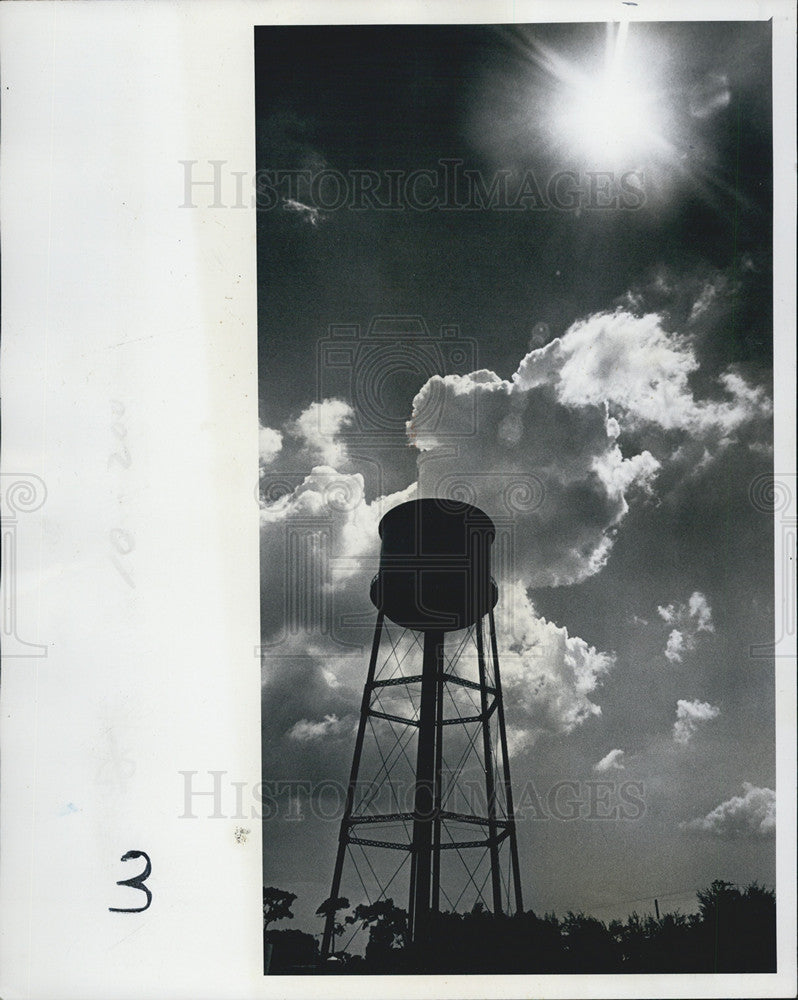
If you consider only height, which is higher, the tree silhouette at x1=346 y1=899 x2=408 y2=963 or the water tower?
the water tower

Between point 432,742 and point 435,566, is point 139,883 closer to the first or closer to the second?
point 432,742

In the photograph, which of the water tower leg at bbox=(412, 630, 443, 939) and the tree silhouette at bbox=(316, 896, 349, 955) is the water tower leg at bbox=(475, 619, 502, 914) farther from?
the tree silhouette at bbox=(316, 896, 349, 955)

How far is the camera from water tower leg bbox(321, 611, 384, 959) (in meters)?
3.77

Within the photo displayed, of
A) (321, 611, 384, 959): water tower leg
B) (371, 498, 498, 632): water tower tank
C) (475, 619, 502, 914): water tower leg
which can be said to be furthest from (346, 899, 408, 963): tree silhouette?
(371, 498, 498, 632): water tower tank

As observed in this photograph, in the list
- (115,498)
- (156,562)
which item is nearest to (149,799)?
(156,562)

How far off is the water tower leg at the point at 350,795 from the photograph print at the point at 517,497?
13 millimetres

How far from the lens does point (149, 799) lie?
3.81 m

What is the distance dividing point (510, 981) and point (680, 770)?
3.91ft

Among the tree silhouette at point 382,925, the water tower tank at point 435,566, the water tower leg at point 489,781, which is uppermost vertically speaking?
the water tower tank at point 435,566

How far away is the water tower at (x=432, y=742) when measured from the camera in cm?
377

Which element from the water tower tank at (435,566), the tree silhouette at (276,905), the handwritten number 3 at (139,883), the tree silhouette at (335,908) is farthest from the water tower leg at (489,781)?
the handwritten number 3 at (139,883)

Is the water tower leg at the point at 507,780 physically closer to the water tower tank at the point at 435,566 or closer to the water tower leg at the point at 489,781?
the water tower leg at the point at 489,781

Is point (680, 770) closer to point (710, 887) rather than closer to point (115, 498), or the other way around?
point (710, 887)

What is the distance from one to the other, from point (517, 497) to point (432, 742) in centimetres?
115
